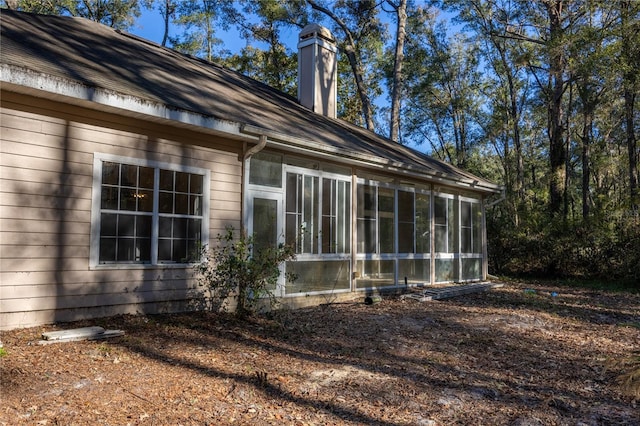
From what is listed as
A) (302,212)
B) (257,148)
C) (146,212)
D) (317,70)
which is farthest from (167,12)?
(146,212)

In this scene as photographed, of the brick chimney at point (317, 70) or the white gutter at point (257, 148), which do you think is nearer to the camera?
the white gutter at point (257, 148)

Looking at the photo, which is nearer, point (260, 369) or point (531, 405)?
point (531, 405)

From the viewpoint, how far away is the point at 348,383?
13.6 ft

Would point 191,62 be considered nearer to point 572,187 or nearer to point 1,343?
point 1,343

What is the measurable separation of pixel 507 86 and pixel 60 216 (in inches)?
1063

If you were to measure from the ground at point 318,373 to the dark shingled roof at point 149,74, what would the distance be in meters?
2.95

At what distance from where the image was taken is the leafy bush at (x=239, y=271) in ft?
20.6

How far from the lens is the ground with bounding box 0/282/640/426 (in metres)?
3.39

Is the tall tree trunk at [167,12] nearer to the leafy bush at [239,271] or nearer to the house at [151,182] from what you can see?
the house at [151,182]

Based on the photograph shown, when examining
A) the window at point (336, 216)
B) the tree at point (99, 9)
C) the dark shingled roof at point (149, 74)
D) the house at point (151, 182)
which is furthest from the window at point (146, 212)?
the tree at point (99, 9)

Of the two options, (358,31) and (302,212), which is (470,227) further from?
(358,31)

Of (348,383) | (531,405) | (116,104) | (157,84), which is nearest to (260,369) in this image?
(348,383)

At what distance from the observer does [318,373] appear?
4391 mm

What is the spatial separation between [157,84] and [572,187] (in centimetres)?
3543
